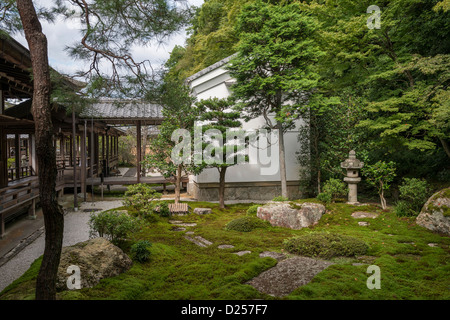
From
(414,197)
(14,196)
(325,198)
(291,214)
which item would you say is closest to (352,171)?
(325,198)

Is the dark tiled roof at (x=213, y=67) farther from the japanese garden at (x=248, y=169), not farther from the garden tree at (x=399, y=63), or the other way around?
the garden tree at (x=399, y=63)

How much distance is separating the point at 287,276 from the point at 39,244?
5922mm

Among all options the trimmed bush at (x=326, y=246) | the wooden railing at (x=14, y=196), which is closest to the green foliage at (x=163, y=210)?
the wooden railing at (x=14, y=196)

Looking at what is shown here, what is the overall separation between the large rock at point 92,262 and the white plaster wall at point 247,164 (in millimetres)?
7699

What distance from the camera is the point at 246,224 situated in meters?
8.08

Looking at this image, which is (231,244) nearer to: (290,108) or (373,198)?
(290,108)

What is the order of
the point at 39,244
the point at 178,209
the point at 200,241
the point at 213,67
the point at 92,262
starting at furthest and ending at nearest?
the point at 213,67, the point at 178,209, the point at 39,244, the point at 200,241, the point at 92,262

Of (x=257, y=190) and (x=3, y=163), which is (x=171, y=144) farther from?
(x=3, y=163)

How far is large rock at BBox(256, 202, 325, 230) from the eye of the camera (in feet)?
27.3

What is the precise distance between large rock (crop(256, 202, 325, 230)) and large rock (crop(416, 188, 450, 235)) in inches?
105

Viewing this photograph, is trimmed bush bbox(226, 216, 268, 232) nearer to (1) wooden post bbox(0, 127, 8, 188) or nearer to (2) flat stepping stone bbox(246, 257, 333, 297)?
(2) flat stepping stone bbox(246, 257, 333, 297)

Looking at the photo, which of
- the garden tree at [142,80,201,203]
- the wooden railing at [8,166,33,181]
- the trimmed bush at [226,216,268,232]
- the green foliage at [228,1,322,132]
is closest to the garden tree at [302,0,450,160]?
the green foliage at [228,1,322,132]

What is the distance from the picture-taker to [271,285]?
4414mm

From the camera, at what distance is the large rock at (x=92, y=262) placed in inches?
164
